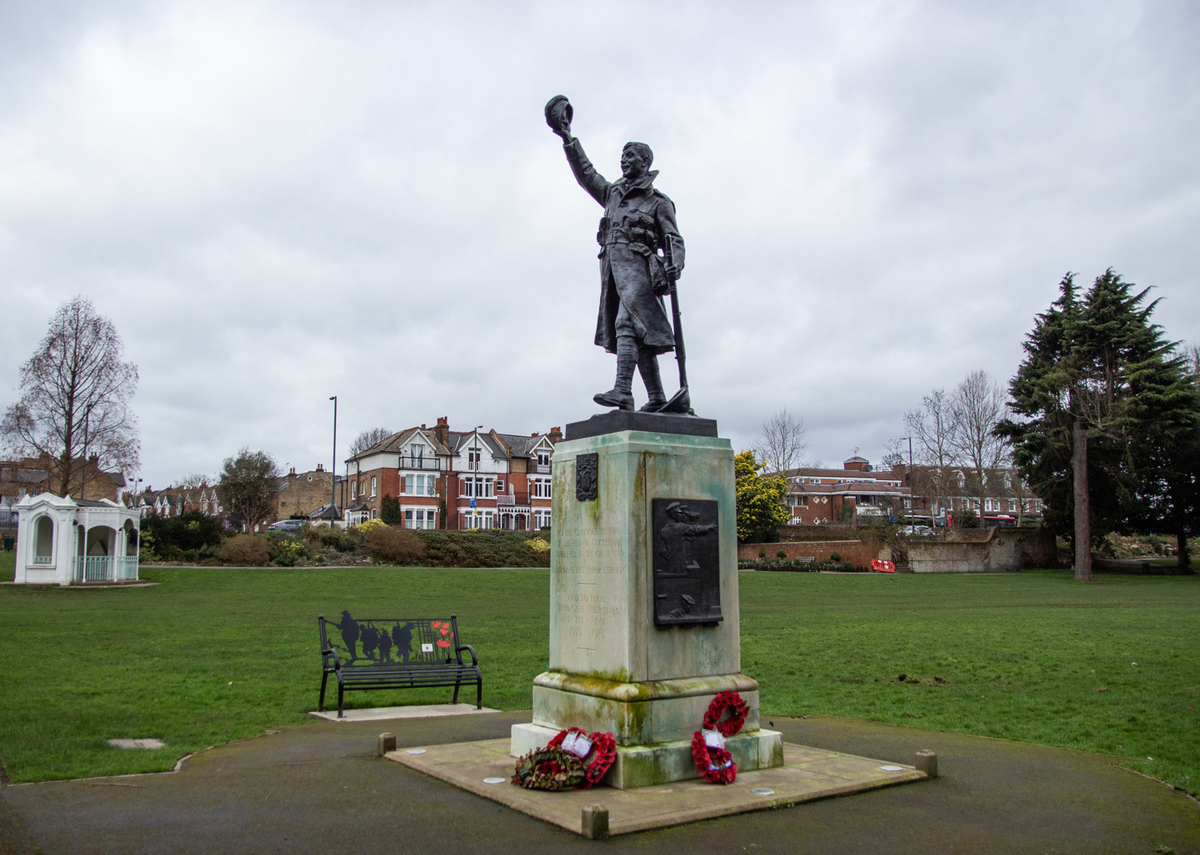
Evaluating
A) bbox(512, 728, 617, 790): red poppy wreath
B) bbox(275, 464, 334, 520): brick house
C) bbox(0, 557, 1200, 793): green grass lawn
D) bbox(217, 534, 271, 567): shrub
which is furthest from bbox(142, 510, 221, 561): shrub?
bbox(275, 464, 334, 520): brick house

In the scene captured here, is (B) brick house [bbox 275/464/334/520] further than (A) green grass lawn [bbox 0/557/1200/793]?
Yes

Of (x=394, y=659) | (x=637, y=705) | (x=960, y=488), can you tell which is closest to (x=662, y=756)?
(x=637, y=705)

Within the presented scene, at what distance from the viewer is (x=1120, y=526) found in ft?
140

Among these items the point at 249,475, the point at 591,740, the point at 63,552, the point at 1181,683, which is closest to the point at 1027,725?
the point at 1181,683

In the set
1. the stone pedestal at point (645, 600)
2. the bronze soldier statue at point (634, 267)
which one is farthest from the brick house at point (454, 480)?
the stone pedestal at point (645, 600)

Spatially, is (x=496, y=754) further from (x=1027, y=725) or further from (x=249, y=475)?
(x=249, y=475)

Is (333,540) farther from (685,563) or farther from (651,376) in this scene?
(685,563)

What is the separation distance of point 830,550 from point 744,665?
35.4 m

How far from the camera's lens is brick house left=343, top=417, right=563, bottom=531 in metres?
68.5

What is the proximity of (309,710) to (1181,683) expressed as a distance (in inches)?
408

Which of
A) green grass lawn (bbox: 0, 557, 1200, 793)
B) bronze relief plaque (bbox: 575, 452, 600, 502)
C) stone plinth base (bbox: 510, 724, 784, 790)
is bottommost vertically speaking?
green grass lawn (bbox: 0, 557, 1200, 793)

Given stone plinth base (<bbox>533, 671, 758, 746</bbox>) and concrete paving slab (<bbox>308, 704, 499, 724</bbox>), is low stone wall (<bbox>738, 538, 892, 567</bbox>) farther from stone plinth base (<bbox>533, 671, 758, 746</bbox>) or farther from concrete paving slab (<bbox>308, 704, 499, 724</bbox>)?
stone plinth base (<bbox>533, 671, 758, 746</bbox>)

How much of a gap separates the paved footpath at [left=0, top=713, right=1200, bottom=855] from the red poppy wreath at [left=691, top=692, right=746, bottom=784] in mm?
578

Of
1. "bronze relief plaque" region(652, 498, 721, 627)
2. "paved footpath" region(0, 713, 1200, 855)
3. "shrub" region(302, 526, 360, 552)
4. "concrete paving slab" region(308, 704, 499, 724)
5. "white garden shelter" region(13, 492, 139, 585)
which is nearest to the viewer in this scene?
"paved footpath" region(0, 713, 1200, 855)
